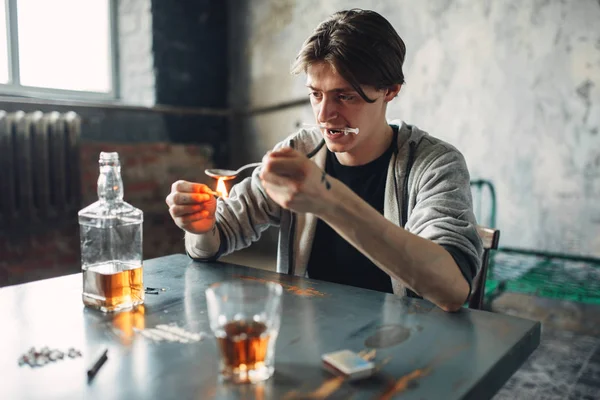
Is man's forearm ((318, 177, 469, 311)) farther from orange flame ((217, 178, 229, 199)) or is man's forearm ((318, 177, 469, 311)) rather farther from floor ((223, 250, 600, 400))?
floor ((223, 250, 600, 400))

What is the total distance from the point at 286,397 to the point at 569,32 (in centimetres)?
284

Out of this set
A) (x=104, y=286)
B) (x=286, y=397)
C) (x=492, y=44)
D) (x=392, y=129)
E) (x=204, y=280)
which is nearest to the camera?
(x=286, y=397)

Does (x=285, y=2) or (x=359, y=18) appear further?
(x=285, y=2)

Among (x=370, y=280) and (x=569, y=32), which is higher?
(x=569, y=32)

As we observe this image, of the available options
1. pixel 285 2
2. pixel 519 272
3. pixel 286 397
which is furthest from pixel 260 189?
pixel 285 2

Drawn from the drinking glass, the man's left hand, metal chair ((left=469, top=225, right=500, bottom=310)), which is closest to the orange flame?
the man's left hand

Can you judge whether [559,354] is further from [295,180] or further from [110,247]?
[110,247]

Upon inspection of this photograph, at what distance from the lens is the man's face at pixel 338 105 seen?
4.52 feet

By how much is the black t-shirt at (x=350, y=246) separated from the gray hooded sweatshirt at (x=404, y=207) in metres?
0.04

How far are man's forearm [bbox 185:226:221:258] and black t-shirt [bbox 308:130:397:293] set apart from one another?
317 mm

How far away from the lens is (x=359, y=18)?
139 centimetres

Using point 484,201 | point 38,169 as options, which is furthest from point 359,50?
point 38,169

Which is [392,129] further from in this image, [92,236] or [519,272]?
[519,272]

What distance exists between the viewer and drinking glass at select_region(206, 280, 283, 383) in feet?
2.38
